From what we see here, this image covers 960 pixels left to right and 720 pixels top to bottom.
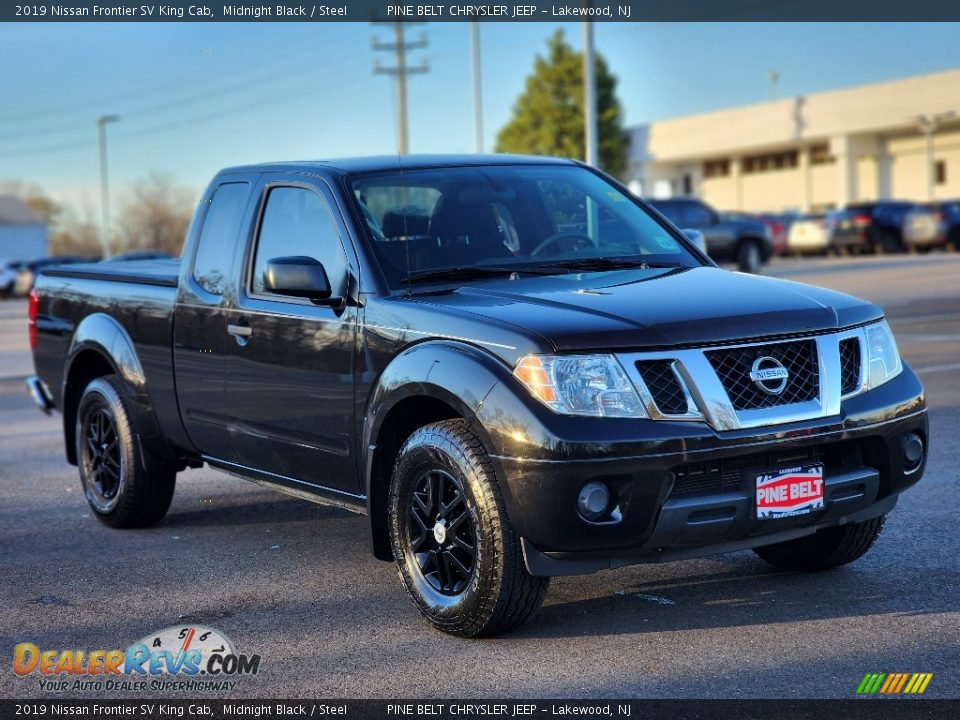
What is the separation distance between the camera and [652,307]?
4.99m

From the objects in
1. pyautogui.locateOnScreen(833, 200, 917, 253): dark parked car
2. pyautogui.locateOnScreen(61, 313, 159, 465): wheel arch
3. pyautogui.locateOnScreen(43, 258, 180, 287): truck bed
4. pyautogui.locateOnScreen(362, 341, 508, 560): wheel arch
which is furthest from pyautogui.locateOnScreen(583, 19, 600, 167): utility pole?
pyautogui.locateOnScreen(833, 200, 917, 253): dark parked car

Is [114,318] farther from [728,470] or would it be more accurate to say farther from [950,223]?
[950,223]

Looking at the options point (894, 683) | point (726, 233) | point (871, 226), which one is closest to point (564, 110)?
point (871, 226)

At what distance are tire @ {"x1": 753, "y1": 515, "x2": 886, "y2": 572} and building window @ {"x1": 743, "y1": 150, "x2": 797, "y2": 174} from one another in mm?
70161

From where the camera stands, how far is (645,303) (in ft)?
16.6

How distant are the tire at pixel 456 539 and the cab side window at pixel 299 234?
0.99 metres

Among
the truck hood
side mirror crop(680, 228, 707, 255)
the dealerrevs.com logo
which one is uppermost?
side mirror crop(680, 228, 707, 255)

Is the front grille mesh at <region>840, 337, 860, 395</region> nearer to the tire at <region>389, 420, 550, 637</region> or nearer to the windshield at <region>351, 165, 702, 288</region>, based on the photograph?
the windshield at <region>351, 165, 702, 288</region>

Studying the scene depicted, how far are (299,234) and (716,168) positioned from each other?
7678 centimetres

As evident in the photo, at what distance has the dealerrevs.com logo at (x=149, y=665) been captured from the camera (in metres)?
4.74

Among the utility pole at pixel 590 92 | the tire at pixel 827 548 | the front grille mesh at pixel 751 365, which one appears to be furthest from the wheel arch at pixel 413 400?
the utility pole at pixel 590 92

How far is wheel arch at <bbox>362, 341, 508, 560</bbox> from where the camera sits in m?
4.89

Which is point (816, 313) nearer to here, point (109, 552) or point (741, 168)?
point (109, 552)

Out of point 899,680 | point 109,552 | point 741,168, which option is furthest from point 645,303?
point 741,168
